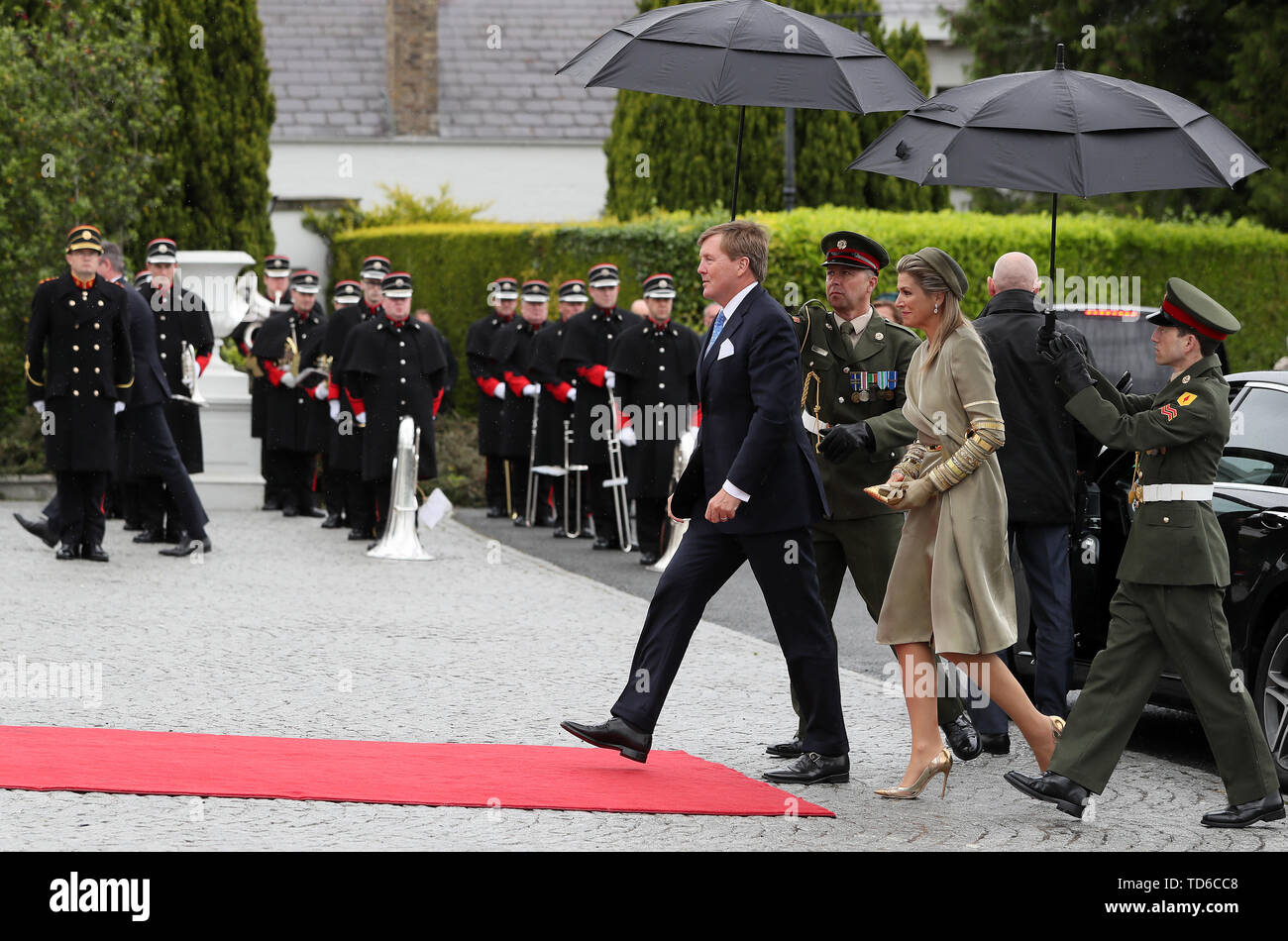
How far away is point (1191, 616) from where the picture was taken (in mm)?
6289

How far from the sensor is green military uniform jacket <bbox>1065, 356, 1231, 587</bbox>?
6.28 meters

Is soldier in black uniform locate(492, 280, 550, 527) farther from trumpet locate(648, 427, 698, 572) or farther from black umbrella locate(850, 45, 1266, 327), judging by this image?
black umbrella locate(850, 45, 1266, 327)

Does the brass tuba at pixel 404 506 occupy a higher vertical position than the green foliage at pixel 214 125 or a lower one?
lower

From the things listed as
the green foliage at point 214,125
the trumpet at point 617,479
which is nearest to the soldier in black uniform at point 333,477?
the trumpet at point 617,479

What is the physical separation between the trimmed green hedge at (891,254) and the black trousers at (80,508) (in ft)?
20.1

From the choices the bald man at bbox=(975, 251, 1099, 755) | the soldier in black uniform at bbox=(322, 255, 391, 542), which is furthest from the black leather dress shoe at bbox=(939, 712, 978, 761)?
the soldier in black uniform at bbox=(322, 255, 391, 542)

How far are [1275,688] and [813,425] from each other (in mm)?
1980

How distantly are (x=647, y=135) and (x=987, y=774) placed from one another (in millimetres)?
18715

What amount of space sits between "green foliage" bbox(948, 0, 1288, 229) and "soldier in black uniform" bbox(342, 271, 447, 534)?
10610mm

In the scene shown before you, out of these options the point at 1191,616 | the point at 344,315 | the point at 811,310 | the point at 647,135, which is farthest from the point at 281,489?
the point at 1191,616

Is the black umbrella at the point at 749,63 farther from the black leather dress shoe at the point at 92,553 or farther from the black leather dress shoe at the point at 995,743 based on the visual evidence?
the black leather dress shoe at the point at 92,553

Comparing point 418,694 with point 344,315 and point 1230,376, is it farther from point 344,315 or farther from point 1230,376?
point 344,315

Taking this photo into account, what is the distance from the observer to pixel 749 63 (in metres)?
7.72

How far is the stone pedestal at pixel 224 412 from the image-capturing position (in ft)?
62.4
